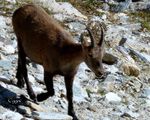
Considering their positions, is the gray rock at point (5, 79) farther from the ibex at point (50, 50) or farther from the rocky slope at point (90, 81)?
the ibex at point (50, 50)

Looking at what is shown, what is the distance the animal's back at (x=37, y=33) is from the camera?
10.6 m

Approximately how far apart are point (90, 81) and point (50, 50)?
2938mm

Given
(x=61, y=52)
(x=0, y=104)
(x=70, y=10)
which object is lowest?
(x=70, y=10)

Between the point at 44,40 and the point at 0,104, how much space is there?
1445mm

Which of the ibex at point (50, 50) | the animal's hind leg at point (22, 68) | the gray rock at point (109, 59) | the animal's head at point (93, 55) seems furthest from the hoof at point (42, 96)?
the gray rock at point (109, 59)

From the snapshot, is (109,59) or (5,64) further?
(109,59)

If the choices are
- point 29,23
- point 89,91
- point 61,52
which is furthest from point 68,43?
point 89,91

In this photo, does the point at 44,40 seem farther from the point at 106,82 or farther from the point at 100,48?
the point at 106,82

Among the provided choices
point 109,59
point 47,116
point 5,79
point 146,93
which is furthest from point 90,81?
point 47,116

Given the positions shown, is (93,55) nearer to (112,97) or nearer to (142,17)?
(112,97)

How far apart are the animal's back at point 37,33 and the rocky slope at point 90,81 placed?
0.88 m

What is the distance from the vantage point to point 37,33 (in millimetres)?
10961

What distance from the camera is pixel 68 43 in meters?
10.5

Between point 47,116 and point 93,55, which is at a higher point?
point 93,55
